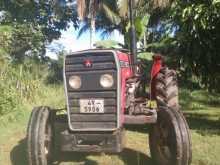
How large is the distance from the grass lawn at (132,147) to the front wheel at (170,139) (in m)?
0.48

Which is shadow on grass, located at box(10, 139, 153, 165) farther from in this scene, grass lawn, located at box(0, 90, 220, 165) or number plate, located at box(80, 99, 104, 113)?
number plate, located at box(80, 99, 104, 113)

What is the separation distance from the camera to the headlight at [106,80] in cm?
788

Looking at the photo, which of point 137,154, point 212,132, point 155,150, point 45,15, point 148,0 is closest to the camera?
point 155,150

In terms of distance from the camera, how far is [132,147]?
32.7 feet

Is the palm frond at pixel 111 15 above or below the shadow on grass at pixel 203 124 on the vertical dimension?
above

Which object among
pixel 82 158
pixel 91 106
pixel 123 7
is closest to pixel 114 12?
pixel 123 7

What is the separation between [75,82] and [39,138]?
105 cm

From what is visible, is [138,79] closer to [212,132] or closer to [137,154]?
[137,154]

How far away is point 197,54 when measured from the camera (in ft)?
38.6

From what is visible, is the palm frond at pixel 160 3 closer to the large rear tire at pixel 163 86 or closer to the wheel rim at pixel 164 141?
the large rear tire at pixel 163 86

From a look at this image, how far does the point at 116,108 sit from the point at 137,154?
181 centimetres

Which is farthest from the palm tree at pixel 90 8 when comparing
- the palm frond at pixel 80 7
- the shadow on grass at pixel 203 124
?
the shadow on grass at pixel 203 124

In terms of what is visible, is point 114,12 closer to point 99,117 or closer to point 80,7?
point 80,7

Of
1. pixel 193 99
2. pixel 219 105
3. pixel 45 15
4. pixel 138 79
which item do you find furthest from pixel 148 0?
pixel 138 79
